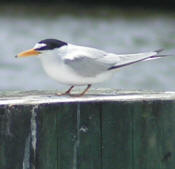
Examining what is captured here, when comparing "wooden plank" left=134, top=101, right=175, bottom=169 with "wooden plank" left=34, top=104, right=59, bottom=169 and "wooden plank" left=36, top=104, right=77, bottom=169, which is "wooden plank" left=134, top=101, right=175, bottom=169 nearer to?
"wooden plank" left=36, top=104, right=77, bottom=169

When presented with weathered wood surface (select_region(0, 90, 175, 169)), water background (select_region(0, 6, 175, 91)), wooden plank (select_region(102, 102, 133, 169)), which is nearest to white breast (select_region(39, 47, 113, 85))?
weathered wood surface (select_region(0, 90, 175, 169))

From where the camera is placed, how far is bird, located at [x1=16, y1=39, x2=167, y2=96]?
20.7ft

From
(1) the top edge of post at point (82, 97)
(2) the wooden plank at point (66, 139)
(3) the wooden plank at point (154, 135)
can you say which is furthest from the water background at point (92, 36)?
(2) the wooden plank at point (66, 139)

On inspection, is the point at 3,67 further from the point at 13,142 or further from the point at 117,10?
the point at 13,142

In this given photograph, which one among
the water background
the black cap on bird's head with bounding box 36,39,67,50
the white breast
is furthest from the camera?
the water background

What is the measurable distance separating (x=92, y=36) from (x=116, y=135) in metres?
18.6

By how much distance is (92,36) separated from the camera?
2400cm

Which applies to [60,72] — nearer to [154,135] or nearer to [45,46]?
[45,46]

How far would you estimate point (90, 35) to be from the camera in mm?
24094

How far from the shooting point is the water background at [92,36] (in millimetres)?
19156

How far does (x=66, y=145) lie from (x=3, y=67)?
1491 centimetres

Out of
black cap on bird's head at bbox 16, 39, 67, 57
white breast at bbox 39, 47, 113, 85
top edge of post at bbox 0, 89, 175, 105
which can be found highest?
black cap on bird's head at bbox 16, 39, 67, 57

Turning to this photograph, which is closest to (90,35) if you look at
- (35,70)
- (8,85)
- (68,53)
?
(35,70)

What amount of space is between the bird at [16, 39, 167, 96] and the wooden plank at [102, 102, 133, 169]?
2.62ft
